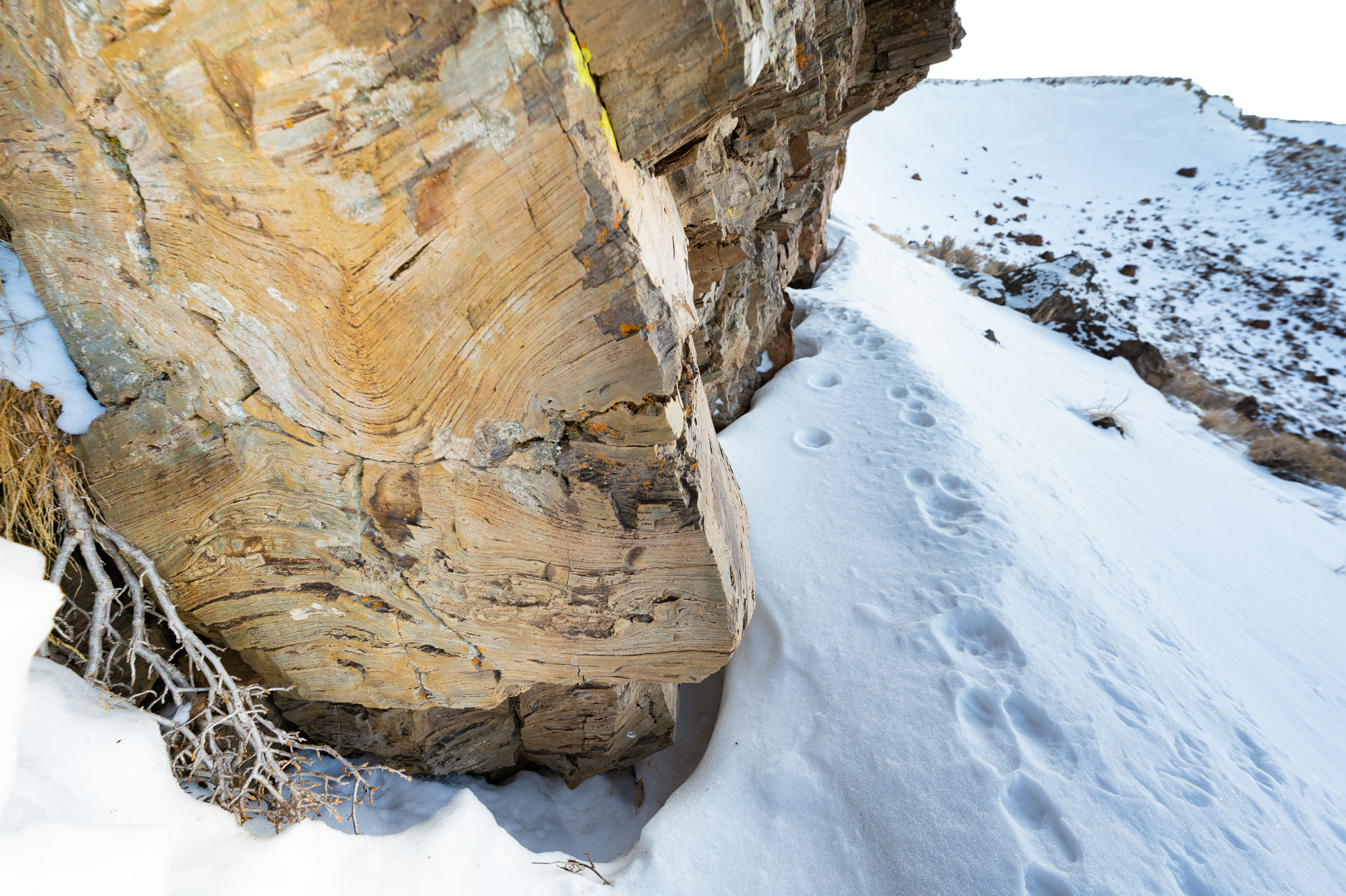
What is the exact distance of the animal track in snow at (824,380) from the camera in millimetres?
3969

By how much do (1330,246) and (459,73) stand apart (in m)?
16.8

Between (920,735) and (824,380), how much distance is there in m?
2.65

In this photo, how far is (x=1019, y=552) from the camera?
8.00ft

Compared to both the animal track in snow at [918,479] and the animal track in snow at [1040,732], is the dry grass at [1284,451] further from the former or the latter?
the animal track in snow at [1040,732]

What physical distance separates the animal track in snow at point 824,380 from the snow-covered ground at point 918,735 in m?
0.29

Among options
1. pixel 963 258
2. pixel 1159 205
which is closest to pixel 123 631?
pixel 963 258

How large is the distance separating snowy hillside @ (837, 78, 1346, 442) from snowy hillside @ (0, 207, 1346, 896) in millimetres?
6089

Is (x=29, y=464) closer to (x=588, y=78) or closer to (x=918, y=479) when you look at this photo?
(x=588, y=78)

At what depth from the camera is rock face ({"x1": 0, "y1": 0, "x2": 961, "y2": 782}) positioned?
3.97ft

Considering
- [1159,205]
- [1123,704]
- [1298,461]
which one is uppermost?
[1123,704]

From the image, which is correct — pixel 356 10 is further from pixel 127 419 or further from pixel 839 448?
pixel 839 448

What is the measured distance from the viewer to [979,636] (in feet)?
7.02

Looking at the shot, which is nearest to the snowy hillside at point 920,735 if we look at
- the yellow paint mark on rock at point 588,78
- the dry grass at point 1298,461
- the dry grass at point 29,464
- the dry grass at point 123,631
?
the dry grass at point 123,631

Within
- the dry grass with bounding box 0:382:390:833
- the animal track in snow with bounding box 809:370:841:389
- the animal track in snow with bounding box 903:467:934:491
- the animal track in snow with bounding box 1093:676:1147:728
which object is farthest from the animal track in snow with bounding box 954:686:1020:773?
the animal track in snow with bounding box 809:370:841:389
